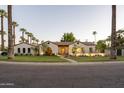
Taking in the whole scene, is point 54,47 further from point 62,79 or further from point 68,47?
point 62,79

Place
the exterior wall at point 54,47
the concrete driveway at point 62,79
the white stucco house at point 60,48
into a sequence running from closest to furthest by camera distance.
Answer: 1. the concrete driveway at point 62,79
2. the white stucco house at point 60,48
3. the exterior wall at point 54,47

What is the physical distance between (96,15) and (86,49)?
22.0 meters

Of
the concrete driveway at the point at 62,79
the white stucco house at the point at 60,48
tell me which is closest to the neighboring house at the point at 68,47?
the white stucco house at the point at 60,48

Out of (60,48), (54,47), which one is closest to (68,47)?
(60,48)

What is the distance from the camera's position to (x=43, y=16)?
47812mm

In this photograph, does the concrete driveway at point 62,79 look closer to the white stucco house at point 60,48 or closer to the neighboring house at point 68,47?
the white stucco house at point 60,48

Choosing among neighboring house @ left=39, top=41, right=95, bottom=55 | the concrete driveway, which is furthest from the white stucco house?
the concrete driveway

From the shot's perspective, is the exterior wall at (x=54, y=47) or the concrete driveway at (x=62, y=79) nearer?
the concrete driveway at (x=62, y=79)

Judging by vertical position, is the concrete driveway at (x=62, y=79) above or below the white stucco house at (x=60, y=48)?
below

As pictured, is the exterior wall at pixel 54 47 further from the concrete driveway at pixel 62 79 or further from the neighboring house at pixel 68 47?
the concrete driveway at pixel 62 79

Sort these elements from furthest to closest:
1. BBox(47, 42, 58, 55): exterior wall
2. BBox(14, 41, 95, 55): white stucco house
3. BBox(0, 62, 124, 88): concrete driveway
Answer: BBox(47, 42, 58, 55): exterior wall, BBox(14, 41, 95, 55): white stucco house, BBox(0, 62, 124, 88): concrete driveway

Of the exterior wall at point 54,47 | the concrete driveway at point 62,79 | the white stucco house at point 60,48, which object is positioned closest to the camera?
the concrete driveway at point 62,79

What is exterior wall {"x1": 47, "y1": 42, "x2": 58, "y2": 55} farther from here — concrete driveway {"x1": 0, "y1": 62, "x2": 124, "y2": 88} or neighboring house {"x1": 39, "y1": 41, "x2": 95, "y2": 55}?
concrete driveway {"x1": 0, "y1": 62, "x2": 124, "y2": 88}

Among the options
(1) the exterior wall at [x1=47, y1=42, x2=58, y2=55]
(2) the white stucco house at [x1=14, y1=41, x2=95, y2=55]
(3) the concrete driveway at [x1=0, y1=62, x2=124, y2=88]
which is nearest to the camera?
(3) the concrete driveway at [x1=0, y1=62, x2=124, y2=88]
